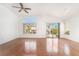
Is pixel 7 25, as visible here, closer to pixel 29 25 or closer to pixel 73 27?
pixel 29 25

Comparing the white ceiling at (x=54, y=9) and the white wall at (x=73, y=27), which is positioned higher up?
the white ceiling at (x=54, y=9)

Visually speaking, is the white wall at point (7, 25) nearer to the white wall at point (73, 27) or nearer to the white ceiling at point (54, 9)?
the white ceiling at point (54, 9)

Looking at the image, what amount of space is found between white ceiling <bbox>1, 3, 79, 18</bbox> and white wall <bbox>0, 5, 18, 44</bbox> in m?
0.15

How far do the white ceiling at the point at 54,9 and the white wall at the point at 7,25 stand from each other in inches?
6.0

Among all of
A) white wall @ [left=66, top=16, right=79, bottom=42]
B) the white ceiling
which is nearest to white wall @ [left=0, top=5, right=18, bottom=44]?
the white ceiling

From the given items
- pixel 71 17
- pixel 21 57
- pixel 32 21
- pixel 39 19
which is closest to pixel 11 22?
pixel 32 21

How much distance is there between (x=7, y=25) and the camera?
6.56 ft

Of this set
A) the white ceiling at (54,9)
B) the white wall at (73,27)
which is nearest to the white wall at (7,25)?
the white ceiling at (54,9)

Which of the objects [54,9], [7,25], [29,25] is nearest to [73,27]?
[54,9]

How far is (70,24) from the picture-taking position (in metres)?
2.09

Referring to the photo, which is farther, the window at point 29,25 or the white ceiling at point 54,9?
the window at point 29,25

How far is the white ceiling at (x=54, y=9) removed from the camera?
68.6 inches

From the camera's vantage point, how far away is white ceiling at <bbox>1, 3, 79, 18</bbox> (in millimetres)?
1743

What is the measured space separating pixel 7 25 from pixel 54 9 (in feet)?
2.96
